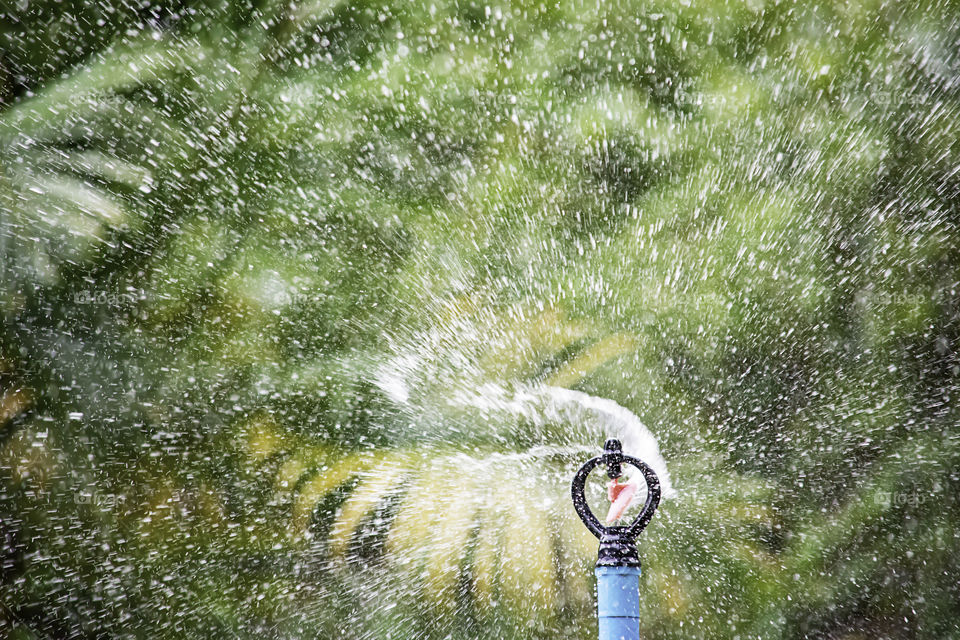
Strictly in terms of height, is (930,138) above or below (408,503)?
above

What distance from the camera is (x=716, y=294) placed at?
4.94 metres

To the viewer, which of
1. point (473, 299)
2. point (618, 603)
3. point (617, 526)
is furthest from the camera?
point (473, 299)

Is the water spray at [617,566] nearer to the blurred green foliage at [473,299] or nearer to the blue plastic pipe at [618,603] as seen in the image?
the blue plastic pipe at [618,603]

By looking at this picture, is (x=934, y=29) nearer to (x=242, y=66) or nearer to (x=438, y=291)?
(x=438, y=291)

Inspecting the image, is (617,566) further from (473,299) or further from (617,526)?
(473,299)

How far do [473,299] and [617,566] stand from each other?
3.81m

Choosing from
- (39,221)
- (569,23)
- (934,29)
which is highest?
(569,23)

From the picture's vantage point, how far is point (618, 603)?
1287mm

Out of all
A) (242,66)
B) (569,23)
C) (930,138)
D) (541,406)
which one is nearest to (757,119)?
(930,138)

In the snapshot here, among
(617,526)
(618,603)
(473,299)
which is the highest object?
(473,299)

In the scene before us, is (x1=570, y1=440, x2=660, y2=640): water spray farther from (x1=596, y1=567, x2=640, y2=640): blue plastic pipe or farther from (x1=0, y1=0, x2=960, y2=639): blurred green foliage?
(x1=0, y1=0, x2=960, y2=639): blurred green foliage

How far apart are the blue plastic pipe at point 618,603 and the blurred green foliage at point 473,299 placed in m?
3.32

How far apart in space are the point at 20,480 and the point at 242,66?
2.42m

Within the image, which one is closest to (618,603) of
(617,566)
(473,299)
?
(617,566)
